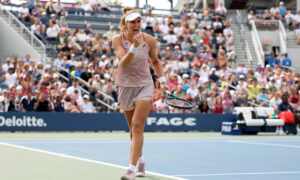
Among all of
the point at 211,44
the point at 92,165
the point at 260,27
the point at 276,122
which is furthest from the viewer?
the point at 260,27

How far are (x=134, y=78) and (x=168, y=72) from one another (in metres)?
15.7

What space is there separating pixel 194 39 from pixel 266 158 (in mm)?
18378

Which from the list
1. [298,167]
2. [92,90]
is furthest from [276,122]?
[298,167]

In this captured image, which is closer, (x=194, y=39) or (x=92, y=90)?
(x=92, y=90)

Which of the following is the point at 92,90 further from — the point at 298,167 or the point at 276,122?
the point at 298,167

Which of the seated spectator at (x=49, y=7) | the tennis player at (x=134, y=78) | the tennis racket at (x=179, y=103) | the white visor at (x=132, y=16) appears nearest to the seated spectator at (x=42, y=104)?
the seated spectator at (x=49, y=7)

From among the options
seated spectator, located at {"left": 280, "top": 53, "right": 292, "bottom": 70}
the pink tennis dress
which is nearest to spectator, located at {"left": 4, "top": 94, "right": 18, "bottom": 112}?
the pink tennis dress

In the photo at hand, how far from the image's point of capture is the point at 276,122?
61.3ft

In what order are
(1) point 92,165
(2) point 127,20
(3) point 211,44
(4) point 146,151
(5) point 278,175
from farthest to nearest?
(3) point 211,44 < (4) point 146,151 < (1) point 92,165 < (5) point 278,175 < (2) point 127,20

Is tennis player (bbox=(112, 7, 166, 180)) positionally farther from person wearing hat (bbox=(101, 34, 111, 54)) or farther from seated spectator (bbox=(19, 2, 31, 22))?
seated spectator (bbox=(19, 2, 31, 22))

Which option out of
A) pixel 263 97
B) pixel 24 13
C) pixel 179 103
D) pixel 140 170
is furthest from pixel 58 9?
pixel 140 170

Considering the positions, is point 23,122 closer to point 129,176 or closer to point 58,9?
point 58,9

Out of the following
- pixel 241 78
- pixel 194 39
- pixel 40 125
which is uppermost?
pixel 194 39

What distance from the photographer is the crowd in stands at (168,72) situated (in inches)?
766
